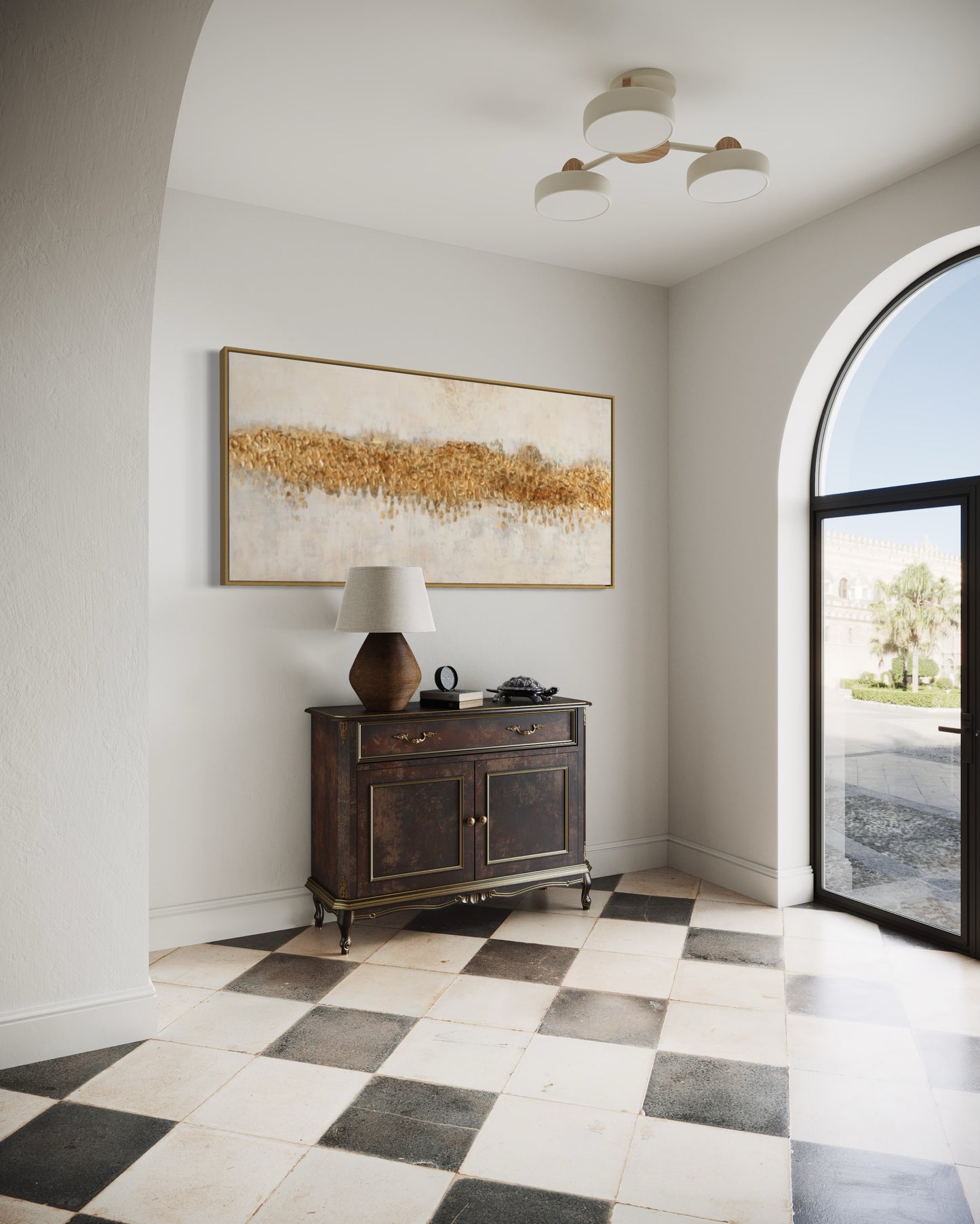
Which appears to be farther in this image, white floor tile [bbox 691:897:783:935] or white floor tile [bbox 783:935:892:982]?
white floor tile [bbox 691:897:783:935]

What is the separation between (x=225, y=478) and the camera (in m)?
3.51

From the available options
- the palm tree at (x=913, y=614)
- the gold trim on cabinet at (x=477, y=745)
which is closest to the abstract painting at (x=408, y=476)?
the gold trim on cabinet at (x=477, y=745)

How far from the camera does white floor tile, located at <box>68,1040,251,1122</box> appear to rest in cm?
236

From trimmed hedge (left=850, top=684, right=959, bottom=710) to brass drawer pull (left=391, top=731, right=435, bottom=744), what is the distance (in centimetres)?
183

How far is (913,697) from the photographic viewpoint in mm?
3613

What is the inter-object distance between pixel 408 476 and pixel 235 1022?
2.19 metres

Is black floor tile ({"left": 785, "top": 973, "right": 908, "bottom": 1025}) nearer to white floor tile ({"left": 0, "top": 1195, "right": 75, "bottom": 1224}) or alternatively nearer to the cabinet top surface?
the cabinet top surface

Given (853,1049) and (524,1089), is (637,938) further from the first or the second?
(524,1089)

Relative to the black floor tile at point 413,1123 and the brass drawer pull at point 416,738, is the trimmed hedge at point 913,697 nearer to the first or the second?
the brass drawer pull at point 416,738

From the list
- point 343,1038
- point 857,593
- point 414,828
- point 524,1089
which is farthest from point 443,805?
point 857,593

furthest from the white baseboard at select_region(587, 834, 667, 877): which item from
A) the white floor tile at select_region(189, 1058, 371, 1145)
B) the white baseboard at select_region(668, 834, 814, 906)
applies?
the white floor tile at select_region(189, 1058, 371, 1145)

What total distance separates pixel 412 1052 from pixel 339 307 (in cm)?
284

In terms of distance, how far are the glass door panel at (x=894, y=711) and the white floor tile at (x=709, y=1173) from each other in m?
1.71

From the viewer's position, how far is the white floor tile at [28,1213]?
191cm
